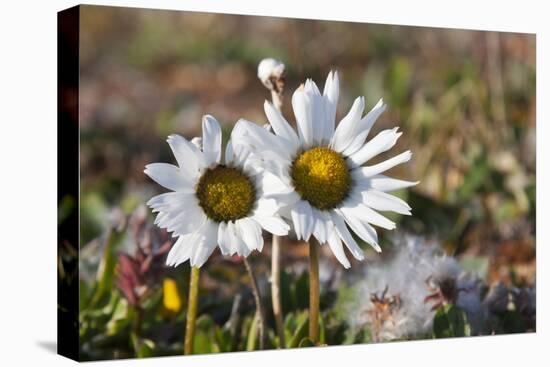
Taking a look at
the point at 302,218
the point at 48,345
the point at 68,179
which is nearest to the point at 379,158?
the point at 302,218

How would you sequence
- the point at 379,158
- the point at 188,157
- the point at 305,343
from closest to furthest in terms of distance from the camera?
the point at 188,157 → the point at 305,343 → the point at 379,158

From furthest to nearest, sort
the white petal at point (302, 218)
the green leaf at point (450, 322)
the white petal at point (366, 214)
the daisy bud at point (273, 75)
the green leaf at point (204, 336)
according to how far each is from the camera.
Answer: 1. the green leaf at point (450, 322)
2. the green leaf at point (204, 336)
3. the daisy bud at point (273, 75)
4. the white petal at point (366, 214)
5. the white petal at point (302, 218)

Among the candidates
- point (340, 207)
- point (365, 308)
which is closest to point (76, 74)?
point (340, 207)

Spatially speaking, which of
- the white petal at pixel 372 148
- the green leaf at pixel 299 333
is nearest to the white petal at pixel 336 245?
the white petal at pixel 372 148

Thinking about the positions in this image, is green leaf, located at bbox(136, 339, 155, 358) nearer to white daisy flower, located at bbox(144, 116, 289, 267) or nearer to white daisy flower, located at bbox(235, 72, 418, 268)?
white daisy flower, located at bbox(144, 116, 289, 267)

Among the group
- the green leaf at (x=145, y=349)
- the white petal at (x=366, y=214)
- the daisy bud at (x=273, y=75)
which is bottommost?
the green leaf at (x=145, y=349)

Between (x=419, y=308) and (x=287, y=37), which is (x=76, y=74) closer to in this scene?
(x=287, y=37)

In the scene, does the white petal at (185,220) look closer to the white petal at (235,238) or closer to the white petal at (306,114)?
the white petal at (235,238)

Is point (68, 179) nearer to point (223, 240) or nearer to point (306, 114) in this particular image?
point (223, 240)
